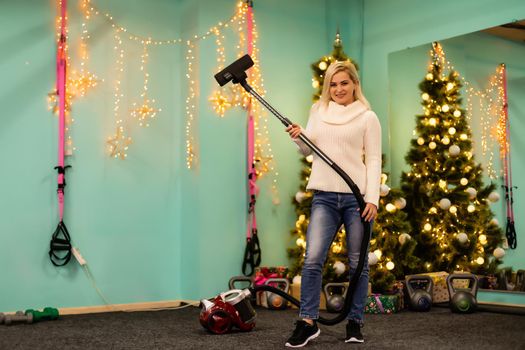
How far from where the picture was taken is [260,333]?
337 centimetres

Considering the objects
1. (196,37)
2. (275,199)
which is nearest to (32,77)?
(196,37)

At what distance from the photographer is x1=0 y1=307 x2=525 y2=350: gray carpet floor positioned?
3.03 meters

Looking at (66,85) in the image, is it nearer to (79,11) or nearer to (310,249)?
(79,11)

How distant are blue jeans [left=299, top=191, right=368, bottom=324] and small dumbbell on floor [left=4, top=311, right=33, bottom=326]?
5.55ft

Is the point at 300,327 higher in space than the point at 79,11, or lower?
lower

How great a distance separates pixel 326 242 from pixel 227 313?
689 mm

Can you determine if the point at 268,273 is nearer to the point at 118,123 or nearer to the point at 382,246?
the point at 382,246

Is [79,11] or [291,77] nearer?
[79,11]

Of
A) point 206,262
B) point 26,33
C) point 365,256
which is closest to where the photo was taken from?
point 365,256

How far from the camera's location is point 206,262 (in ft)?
15.2

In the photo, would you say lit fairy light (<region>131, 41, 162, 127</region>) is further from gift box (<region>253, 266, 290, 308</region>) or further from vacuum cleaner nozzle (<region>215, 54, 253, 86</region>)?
vacuum cleaner nozzle (<region>215, 54, 253, 86</region>)

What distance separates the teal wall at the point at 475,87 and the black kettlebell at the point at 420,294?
56 centimetres

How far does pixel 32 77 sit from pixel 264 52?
1757mm

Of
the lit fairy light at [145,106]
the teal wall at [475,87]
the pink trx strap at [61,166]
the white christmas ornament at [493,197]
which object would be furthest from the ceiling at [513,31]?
the pink trx strap at [61,166]
